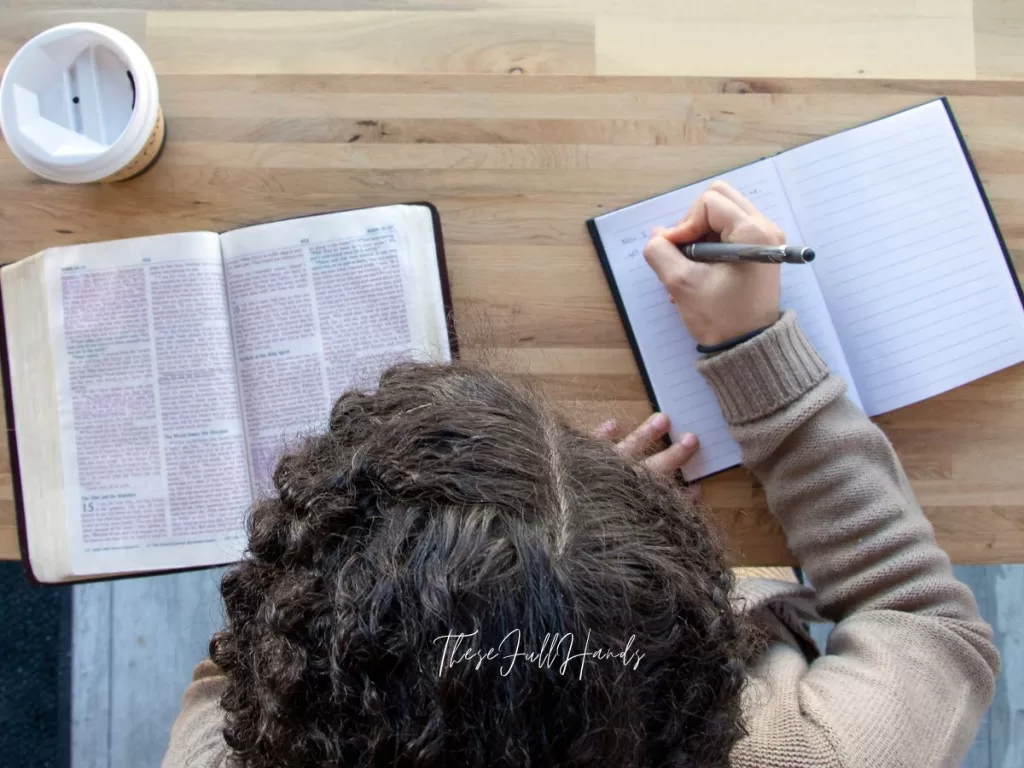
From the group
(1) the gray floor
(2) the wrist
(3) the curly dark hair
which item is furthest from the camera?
(1) the gray floor

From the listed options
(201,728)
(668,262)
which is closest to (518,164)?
(668,262)

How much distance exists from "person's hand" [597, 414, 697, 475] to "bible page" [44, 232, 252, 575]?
0.32 metres

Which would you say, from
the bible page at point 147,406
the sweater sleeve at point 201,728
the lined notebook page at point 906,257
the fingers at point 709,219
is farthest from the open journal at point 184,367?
the lined notebook page at point 906,257

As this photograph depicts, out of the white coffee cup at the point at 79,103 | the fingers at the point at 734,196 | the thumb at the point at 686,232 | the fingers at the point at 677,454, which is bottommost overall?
the fingers at the point at 677,454

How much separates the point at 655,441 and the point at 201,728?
0.43m

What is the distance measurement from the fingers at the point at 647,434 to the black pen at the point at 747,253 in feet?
0.46

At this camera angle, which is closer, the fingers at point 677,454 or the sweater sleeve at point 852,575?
the sweater sleeve at point 852,575

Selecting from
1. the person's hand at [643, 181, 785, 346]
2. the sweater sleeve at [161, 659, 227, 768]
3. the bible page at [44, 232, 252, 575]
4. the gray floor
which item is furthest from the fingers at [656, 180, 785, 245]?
the gray floor

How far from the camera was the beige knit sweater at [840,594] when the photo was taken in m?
0.54

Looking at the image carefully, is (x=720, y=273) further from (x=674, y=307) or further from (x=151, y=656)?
(x=151, y=656)

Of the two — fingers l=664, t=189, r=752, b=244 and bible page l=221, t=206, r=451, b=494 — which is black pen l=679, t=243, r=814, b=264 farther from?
bible page l=221, t=206, r=451, b=494

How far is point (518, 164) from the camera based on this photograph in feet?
2.23

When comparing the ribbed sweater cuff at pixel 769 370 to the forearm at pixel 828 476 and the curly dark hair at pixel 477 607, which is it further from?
the curly dark hair at pixel 477 607

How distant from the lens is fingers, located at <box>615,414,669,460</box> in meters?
0.66
